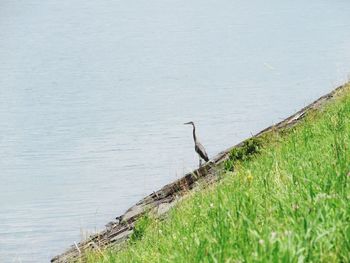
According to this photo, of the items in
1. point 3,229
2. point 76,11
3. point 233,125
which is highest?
point 76,11

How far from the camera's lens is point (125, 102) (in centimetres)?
5922

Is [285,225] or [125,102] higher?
[125,102]

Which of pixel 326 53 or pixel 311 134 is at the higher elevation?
pixel 326 53

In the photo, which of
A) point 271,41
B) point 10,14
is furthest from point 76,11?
point 271,41

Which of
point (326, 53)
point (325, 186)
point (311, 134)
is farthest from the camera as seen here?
point (326, 53)

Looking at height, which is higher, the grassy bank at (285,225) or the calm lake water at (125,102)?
the calm lake water at (125,102)

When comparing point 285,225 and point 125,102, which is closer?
point 285,225

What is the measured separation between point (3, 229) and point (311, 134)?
26.0 metres

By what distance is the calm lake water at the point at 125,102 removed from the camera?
37.5 m

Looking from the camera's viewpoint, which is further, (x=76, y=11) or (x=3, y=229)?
(x=76, y=11)

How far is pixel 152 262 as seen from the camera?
5457 mm

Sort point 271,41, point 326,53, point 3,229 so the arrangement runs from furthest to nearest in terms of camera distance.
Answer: point 271,41, point 326,53, point 3,229

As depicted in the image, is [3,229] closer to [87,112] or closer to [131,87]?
[87,112]

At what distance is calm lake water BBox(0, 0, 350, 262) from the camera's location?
A: 37469 mm
